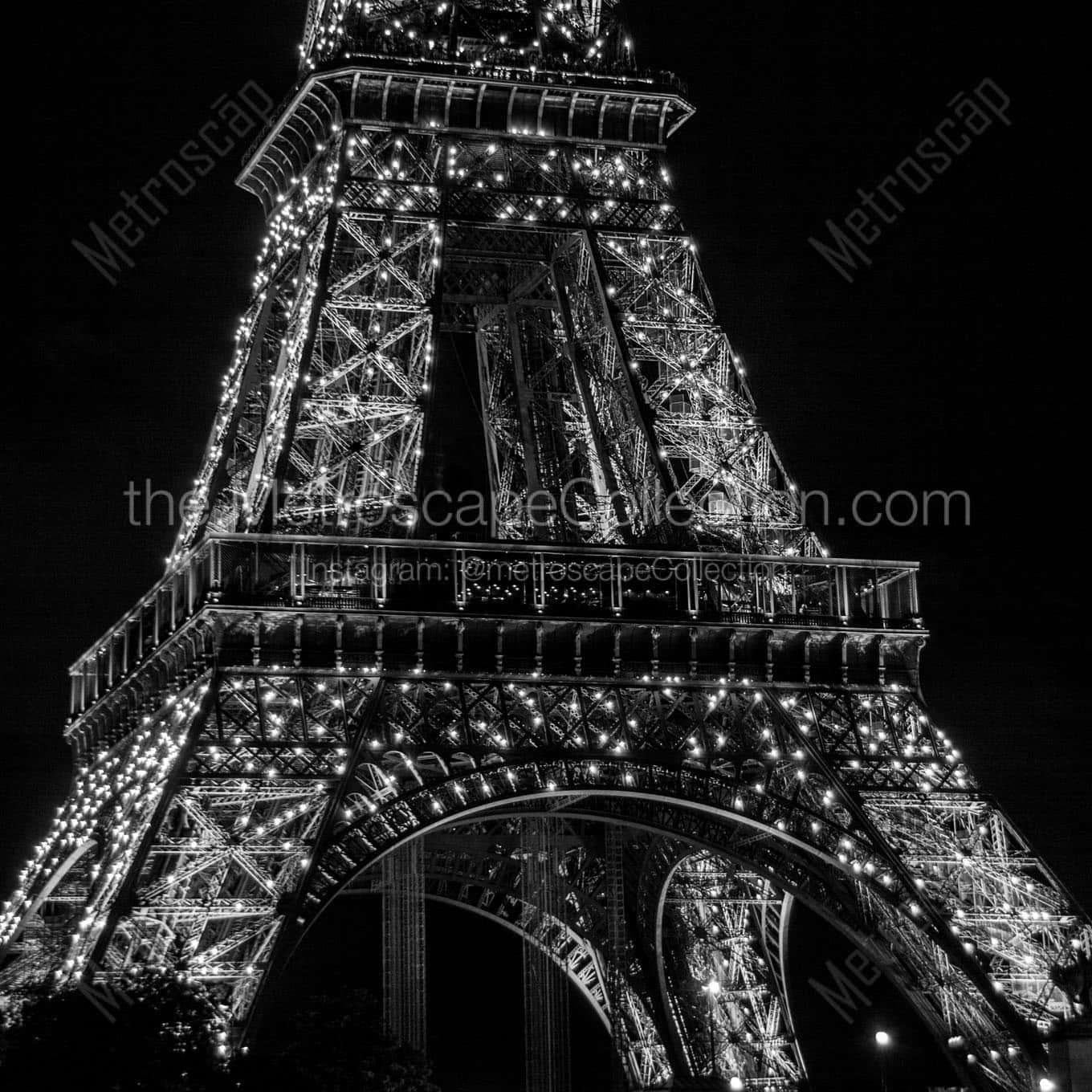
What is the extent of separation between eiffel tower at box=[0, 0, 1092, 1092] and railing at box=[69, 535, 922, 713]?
8 centimetres

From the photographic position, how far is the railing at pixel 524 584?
3975 centimetres

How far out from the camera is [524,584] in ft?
135

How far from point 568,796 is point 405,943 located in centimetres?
781

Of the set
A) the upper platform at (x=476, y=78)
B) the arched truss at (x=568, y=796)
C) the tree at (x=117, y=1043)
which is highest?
the upper platform at (x=476, y=78)

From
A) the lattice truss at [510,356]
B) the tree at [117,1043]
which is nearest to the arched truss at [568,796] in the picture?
the tree at [117,1043]

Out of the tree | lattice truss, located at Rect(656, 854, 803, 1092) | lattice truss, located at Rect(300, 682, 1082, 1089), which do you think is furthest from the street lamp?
the tree

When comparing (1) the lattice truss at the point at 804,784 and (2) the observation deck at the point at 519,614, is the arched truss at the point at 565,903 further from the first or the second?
(2) the observation deck at the point at 519,614

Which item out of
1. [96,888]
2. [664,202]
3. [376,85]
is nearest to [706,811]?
[96,888]

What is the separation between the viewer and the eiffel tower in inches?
1516

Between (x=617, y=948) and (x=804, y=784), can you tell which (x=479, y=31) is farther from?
(x=617, y=948)

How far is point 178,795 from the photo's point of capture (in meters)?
37.1

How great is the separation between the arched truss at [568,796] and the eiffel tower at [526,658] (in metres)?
0.08

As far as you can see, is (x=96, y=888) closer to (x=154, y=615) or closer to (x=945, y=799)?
(x=154, y=615)

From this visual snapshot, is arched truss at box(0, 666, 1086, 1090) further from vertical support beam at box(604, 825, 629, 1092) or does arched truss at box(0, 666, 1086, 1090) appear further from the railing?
vertical support beam at box(604, 825, 629, 1092)
